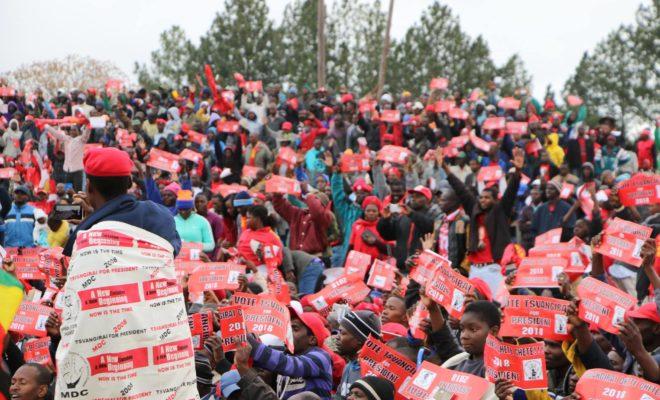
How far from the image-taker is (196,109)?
2412 cm

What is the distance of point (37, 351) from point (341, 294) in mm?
2469

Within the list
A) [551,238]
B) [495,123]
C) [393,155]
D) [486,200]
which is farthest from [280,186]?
[495,123]

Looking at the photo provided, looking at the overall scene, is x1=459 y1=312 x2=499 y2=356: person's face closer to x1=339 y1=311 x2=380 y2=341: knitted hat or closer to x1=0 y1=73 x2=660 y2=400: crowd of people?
x1=0 y1=73 x2=660 y2=400: crowd of people

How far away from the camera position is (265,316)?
5891 millimetres

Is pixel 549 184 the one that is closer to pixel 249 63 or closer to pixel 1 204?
pixel 1 204

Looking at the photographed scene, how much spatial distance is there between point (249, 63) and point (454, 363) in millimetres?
36614

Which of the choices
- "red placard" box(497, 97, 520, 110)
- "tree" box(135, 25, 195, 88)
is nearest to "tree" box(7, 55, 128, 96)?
"tree" box(135, 25, 195, 88)

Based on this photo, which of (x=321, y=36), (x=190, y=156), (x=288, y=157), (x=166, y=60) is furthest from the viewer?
(x=166, y=60)

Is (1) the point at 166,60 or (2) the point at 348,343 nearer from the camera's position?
(2) the point at 348,343

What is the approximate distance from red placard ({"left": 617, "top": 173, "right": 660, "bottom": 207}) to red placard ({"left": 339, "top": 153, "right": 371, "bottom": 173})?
6.43 meters

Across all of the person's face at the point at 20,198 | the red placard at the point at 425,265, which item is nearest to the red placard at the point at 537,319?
the red placard at the point at 425,265

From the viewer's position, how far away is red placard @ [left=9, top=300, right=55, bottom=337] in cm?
696

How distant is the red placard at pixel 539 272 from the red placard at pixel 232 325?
261 centimetres

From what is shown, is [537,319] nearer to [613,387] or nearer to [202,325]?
[613,387]
